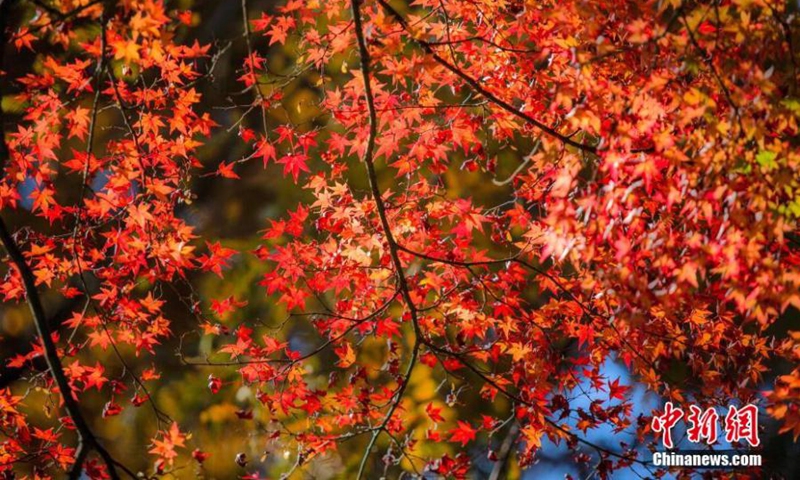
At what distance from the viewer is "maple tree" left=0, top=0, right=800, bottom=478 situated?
2.83 m

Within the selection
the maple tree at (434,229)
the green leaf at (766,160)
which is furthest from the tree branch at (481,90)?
the green leaf at (766,160)

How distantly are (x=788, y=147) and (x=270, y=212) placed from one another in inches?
220

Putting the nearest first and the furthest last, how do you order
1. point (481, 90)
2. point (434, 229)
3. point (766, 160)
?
point (766, 160) → point (481, 90) → point (434, 229)

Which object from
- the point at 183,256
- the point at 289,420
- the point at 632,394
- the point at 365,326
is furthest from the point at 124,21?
the point at 632,394

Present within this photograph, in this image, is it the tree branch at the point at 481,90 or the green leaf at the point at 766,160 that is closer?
the green leaf at the point at 766,160

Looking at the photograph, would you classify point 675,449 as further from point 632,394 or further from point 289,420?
point 289,420

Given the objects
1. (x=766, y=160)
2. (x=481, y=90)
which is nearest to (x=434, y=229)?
(x=481, y=90)

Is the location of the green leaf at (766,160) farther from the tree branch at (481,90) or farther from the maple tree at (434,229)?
the tree branch at (481,90)

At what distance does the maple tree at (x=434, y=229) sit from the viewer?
2832mm

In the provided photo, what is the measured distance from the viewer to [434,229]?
16.0 feet

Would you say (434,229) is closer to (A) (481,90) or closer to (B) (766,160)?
(A) (481,90)

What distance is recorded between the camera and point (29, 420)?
6738mm

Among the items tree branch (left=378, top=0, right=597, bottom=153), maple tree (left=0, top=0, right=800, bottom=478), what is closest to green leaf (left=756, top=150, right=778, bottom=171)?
maple tree (left=0, top=0, right=800, bottom=478)

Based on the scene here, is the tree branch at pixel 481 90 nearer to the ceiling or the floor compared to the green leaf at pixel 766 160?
nearer to the ceiling
